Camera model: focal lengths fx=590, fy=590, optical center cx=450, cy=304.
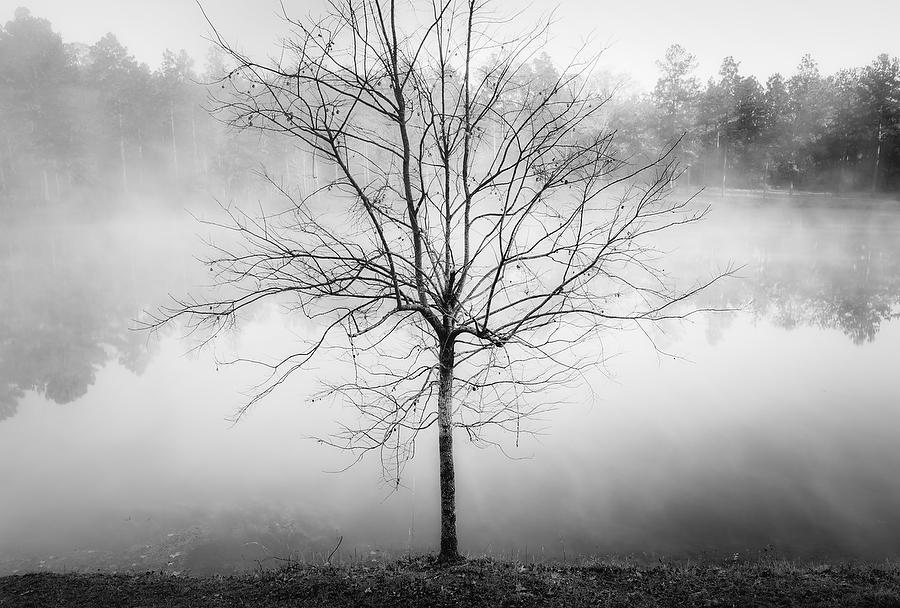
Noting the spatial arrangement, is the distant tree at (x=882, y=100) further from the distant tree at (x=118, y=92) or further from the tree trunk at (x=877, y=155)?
the distant tree at (x=118, y=92)

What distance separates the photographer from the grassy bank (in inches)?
262

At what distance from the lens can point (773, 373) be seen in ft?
63.3

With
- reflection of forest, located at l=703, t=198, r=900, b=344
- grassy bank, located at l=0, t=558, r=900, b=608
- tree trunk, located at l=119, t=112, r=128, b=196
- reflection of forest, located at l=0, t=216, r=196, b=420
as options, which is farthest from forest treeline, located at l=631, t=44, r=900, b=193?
tree trunk, located at l=119, t=112, r=128, b=196

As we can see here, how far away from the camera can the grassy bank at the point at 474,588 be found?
21.8ft

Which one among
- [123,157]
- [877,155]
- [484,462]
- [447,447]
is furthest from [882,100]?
[123,157]

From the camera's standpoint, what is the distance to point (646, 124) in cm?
5928

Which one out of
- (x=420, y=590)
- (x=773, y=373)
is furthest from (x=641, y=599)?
(x=773, y=373)

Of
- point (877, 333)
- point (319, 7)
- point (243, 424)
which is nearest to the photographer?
point (319, 7)

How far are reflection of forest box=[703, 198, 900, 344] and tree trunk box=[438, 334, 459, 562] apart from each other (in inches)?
615

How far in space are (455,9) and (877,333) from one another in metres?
24.8

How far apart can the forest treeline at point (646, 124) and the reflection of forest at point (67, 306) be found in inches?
359

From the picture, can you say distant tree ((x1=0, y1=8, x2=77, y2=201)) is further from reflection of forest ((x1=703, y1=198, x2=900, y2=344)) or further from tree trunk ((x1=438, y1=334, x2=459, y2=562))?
tree trunk ((x1=438, y1=334, x2=459, y2=562))

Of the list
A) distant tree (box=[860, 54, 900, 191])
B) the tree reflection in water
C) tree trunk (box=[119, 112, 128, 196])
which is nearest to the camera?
the tree reflection in water

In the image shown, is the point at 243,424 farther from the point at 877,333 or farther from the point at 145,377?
the point at 877,333
